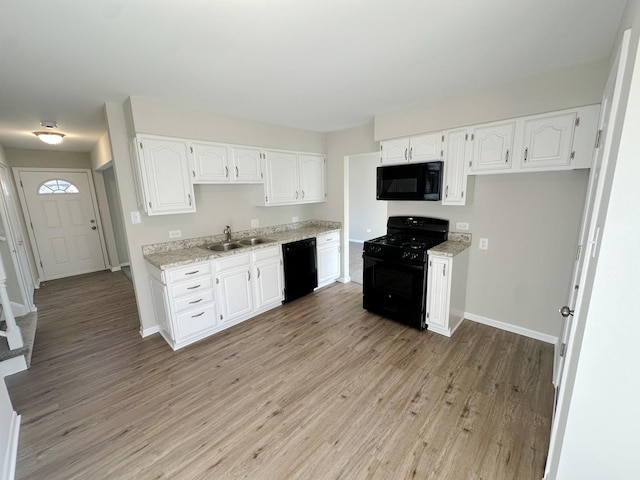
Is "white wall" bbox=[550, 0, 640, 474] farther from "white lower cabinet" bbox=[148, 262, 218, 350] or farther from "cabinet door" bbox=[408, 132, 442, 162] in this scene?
"white lower cabinet" bbox=[148, 262, 218, 350]

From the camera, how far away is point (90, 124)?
11.1ft

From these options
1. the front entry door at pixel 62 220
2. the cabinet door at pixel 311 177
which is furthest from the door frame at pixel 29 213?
the cabinet door at pixel 311 177

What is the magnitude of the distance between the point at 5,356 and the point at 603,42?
542 centimetres

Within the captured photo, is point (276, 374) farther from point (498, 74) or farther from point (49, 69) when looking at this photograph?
point (498, 74)

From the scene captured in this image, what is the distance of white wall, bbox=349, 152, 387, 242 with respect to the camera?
6.95m

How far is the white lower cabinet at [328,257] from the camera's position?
13.6 ft

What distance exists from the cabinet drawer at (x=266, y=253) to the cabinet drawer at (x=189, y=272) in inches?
22.6

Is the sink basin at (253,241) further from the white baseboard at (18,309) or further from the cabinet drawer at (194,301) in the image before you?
the white baseboard at (18,309)

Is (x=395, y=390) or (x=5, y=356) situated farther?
(x=5, y=356)

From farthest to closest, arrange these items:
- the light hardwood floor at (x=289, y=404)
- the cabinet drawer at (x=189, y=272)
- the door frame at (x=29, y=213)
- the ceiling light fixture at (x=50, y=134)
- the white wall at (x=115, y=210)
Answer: the white wall at (x=115, y=210) → the door frame at (x=29, y=213) → the ceiling light fixture at (x=50, y=134) → the cabinet drawer at (x=189, y=272) → the light hardwood floor at (x=289, y=404)

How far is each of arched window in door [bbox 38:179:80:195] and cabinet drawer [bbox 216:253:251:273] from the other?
458 centimetres

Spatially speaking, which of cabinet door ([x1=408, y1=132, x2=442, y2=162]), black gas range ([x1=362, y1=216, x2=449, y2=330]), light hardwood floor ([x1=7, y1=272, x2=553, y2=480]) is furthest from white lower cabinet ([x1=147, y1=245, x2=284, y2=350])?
cabinet door ([x1=408, y1=132, x2=442, y2=162])

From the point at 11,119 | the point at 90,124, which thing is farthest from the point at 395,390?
the point at 11,119

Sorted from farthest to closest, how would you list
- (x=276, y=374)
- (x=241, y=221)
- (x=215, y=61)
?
1. (x=241, y=221)
2. (x=276, y=374)
3. (x=215, y=61)
